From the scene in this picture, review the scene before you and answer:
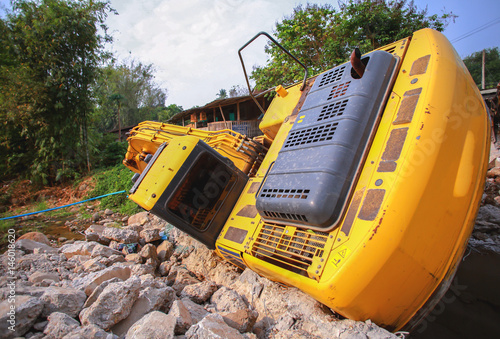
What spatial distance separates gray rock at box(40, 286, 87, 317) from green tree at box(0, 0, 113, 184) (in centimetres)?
1112

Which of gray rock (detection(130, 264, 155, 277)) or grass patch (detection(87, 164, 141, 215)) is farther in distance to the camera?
grass patch (detection(87, 164, 141, 215))

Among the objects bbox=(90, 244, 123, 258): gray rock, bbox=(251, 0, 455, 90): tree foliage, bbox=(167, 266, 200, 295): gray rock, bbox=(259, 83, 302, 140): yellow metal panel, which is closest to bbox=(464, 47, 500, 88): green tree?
bbox=(251, 0, 455, 90): tree foliage

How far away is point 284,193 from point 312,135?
541 millimetres

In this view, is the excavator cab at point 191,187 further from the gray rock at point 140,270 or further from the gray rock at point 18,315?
the gray rock at point 18,315

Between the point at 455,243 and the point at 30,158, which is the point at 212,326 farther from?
the point at 30,158

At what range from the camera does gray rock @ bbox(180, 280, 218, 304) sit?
2.44m

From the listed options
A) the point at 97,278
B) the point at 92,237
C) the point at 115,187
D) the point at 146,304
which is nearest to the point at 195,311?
the point at 146,304

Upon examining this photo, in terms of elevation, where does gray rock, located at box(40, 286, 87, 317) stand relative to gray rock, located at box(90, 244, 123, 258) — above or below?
above

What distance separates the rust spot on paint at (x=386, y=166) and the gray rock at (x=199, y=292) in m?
1.80

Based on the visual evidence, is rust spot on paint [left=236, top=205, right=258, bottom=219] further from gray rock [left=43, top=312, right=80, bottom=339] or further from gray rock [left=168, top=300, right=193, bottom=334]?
gray rock [left=43, top=312, right=80, bottom=339]

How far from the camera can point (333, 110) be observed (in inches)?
85.7

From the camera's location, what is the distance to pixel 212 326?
1583 millimetres

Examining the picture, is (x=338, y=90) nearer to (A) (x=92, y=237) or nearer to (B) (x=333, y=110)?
(B) (x=333, y=110)

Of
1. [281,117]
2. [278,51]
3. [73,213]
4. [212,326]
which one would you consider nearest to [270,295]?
[212,326]
